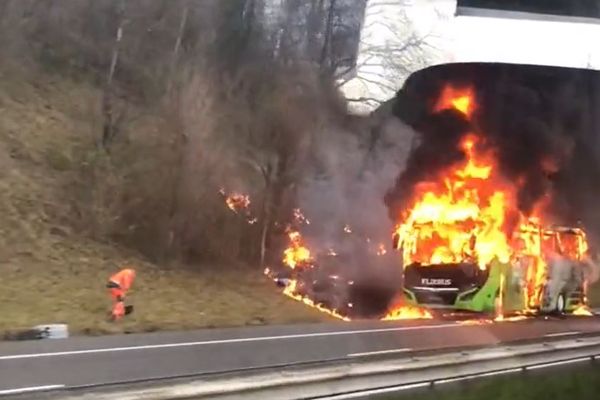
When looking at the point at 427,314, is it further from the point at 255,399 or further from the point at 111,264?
the point at 255,399

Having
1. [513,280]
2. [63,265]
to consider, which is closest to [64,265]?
[63,265]

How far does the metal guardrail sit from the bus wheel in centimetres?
1406

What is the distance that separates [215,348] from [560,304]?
1345 centimetres

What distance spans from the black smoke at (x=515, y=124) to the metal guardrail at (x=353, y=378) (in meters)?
15.7

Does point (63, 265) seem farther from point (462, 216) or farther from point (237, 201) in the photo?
point (462, 216)

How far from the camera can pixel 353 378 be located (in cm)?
812

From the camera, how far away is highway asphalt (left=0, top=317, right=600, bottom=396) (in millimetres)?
11156

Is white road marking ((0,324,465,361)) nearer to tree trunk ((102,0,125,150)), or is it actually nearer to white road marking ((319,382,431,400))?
white road marking ((319,382,431,400))

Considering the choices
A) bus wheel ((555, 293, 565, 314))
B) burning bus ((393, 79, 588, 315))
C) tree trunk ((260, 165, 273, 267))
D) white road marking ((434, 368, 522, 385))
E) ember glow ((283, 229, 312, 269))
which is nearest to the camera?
white road marking ((434, 368, 522, 385))

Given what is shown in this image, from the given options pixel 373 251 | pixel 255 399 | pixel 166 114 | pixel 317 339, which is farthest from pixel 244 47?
pixel 255 399

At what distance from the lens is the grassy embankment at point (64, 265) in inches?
720

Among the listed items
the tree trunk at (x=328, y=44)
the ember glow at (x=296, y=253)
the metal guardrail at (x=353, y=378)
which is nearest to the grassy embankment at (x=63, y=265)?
the ember glow at (x=296, y=253)

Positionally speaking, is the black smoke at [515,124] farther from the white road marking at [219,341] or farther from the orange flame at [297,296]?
the white road marking at [219,341]

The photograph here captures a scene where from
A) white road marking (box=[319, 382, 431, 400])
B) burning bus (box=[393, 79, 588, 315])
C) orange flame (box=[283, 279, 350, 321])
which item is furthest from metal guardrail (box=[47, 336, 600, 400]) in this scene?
orange flame (box=[283, 279, 350, 321])
